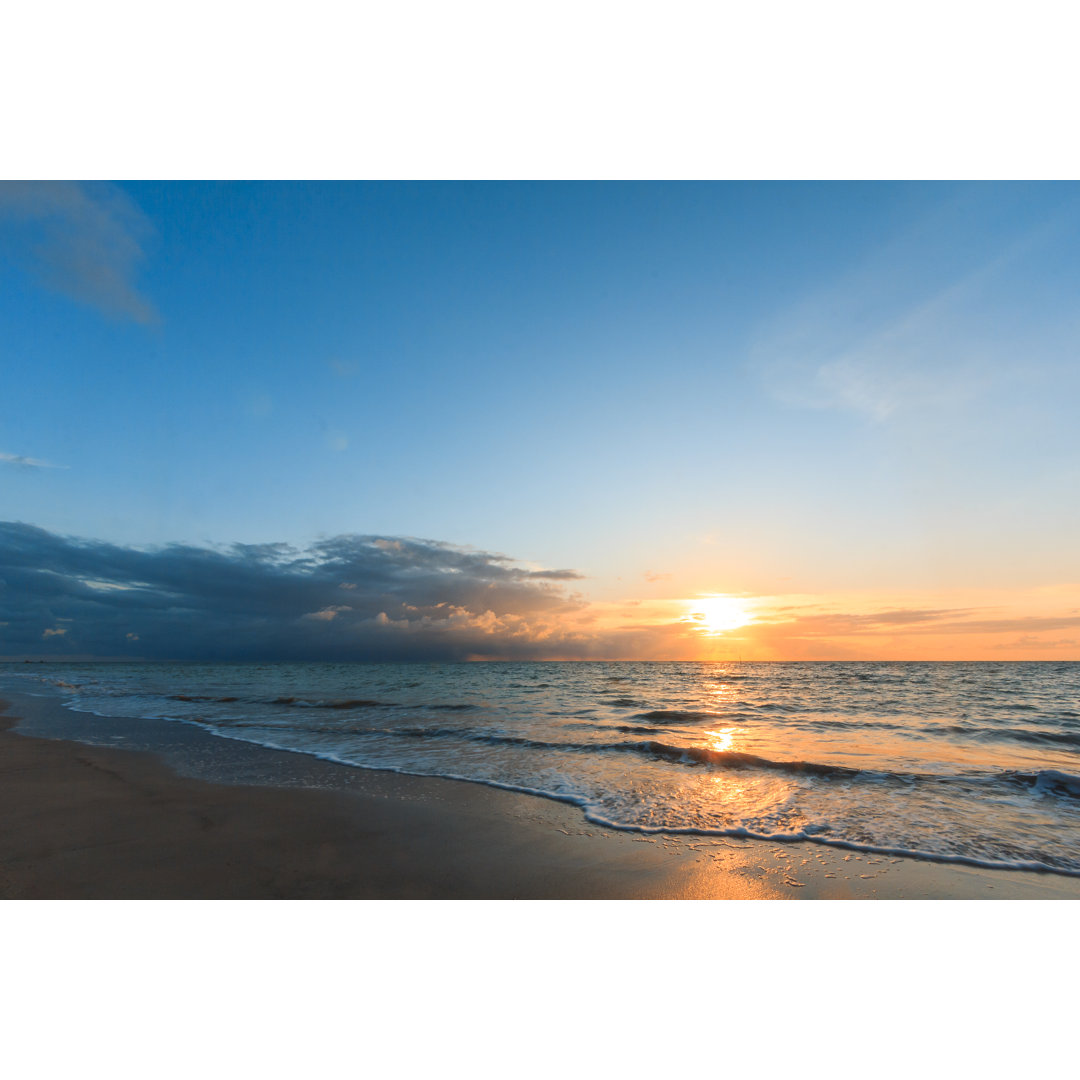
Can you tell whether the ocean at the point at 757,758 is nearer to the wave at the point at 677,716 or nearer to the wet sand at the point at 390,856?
the wave at the point at 677,716

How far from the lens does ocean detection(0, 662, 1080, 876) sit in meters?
6.91

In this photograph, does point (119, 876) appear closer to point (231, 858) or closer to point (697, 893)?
point (231, 858)

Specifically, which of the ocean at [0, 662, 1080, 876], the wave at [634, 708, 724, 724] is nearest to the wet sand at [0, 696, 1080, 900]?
the ocean at [0, 662, 1080, 876]

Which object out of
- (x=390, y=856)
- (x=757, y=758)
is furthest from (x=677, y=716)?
(x=390, y=856)

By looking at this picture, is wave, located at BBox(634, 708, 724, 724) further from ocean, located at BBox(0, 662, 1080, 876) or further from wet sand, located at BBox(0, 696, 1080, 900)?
wet sand, located at BBox(0, 696, 1080, 900)

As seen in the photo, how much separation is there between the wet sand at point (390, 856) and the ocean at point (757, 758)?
62cm

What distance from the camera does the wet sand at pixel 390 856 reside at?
5.05m

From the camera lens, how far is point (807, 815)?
739cm

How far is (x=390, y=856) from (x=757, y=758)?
8319 mm

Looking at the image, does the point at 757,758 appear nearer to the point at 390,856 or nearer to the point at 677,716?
the point at 390,856

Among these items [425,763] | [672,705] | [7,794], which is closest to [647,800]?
[425,763]

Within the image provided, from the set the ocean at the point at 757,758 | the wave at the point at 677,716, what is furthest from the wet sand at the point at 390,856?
the wave at the point at 677,716

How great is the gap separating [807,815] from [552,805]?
11.9 feet

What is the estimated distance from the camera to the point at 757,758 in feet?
36.7
